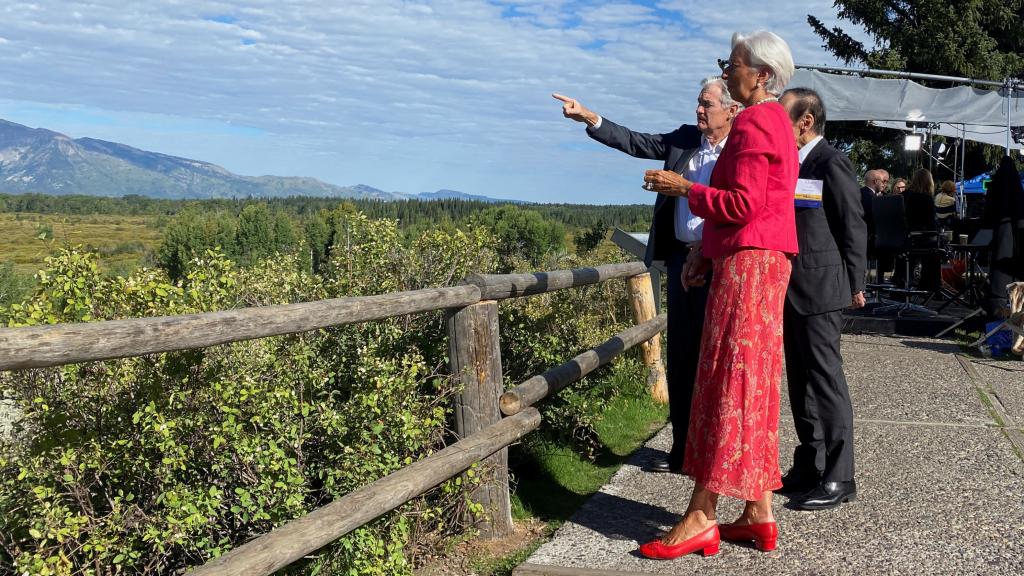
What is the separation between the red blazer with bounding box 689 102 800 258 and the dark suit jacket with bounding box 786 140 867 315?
0.65 metres

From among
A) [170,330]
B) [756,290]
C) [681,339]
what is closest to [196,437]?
[170,330]

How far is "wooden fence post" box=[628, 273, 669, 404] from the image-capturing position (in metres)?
6.64

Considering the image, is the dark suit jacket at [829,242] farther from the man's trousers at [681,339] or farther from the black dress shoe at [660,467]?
the black dress shoe at [660,467]

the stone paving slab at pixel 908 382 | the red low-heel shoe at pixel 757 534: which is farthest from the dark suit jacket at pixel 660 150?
the stone paving slab at pixel 908 382

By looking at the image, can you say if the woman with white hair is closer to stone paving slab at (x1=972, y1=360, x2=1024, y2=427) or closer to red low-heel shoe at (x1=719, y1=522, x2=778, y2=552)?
red low-heel shoe at (x1=719, y1=522, x2=778, y2=552)

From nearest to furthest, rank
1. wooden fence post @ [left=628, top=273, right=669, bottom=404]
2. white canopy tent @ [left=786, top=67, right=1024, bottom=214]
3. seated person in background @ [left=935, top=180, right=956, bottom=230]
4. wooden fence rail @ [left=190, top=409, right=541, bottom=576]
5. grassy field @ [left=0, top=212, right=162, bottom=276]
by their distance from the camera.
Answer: wooden fence rail @ [left=190, top=409, right=541, bottom=576], wooden fence post @ [left=628, top=273, right=669, bottom=404], white canopy tent @ [left=786, top=67, right=1024, bottom=214], seated person in background @ [left=935, top=180, right=956, bottom=230], grassy field @ [left=0, top=212, right=162, bottom=276]

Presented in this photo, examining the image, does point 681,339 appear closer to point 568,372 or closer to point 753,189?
point 568,372

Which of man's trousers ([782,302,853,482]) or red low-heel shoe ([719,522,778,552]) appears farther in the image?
man's trousers ([782,302,853,482])

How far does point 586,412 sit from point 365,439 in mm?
2205

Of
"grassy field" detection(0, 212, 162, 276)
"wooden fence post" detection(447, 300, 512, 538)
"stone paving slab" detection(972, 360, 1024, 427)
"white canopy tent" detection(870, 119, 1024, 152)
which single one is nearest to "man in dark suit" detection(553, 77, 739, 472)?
"wooden fence post" detection(447, 300, 512, 538)

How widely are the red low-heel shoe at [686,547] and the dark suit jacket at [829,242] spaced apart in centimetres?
108

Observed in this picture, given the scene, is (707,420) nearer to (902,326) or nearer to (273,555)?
(273,555)

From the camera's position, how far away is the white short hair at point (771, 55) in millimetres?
3260

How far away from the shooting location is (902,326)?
32.8 feet
